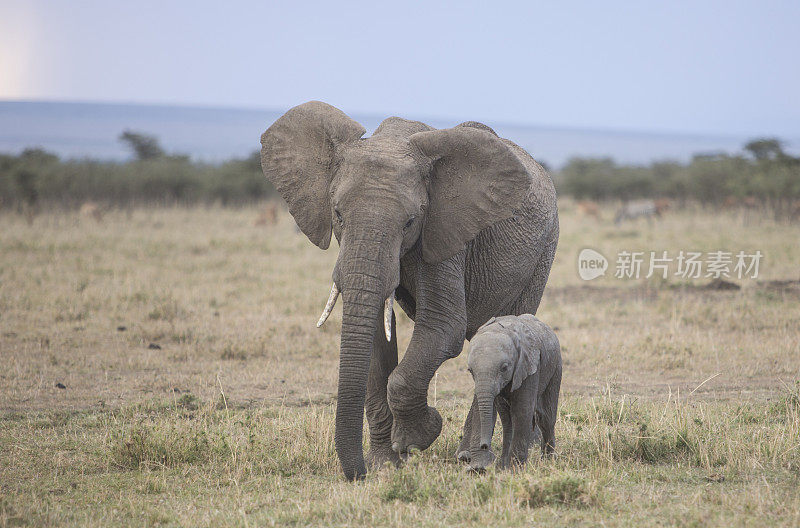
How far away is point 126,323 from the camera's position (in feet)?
41.4

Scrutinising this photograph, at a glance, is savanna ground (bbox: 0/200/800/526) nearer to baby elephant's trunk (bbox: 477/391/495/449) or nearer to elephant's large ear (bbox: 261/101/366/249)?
baby elephant's trunk (bbox: 477/391/495/449)

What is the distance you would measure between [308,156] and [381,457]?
2.31m

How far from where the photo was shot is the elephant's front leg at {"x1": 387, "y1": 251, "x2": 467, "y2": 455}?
6.02 m

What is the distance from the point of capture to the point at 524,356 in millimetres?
5625

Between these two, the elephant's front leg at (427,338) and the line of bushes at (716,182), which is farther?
the line of bushes at (716,182)

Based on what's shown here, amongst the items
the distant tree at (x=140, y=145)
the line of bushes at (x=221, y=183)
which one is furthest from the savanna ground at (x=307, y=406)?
the distant tree at (x=140, y=145)

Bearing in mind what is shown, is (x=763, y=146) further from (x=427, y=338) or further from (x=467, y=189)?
(x=427, y=338)

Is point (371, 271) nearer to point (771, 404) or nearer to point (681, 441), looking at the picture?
point (681, 441)

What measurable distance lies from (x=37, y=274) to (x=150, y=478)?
11349 mm

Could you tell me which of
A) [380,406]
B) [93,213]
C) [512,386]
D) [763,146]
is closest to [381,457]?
[380,406]

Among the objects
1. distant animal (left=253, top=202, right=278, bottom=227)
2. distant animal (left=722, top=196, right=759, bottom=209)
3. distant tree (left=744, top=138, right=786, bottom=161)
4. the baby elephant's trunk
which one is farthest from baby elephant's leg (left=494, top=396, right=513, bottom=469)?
distant tree (left=744, top=138, right=786, bottom=161)

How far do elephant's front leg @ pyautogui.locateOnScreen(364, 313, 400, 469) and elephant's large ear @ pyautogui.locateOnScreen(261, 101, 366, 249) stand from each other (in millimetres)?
972

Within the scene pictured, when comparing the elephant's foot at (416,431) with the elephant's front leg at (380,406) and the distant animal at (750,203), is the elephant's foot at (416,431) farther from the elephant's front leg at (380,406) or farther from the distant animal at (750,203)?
the distant animal at (750,203)

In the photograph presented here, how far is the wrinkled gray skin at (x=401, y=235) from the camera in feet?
17.8
